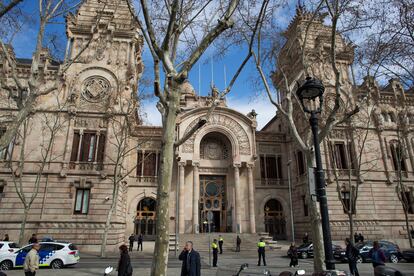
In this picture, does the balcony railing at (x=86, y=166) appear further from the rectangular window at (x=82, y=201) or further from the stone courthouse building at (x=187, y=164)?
the rectangular window at (x=82, y=201)

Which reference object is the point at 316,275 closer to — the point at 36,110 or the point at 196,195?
the point at 196,195

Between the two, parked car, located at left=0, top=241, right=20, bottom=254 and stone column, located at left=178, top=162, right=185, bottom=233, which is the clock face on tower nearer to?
stone column, located at left=178, top=162, right=185, bottom=233

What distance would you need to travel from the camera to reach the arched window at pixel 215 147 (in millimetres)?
31420

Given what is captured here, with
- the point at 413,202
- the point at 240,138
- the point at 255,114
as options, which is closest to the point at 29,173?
the point at 240,138

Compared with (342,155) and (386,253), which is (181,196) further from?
(386,253)

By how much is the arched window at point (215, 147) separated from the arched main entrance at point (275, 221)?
735 cm

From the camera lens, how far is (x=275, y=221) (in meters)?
30.5

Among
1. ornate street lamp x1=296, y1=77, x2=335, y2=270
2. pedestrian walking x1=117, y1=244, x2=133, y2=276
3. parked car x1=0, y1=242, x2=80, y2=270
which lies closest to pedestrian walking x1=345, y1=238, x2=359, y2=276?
ornate street lamp x1=296, y1=77, x2=335, y2=270

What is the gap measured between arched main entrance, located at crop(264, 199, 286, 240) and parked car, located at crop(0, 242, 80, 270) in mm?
20920

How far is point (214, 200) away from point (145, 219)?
24.3ft

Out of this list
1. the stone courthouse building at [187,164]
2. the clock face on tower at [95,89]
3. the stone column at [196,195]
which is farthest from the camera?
the stone column at [196,195]

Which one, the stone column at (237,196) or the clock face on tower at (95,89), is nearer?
the clock face on tower at (95,89)

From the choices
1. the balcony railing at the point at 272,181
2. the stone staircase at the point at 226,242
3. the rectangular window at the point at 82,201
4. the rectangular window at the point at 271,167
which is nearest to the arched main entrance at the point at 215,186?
the stone staircase at the point at 226,242

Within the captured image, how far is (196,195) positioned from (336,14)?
2082cm
